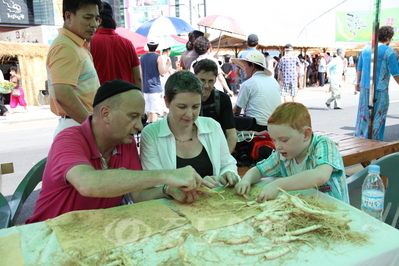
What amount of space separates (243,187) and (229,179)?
15 cm

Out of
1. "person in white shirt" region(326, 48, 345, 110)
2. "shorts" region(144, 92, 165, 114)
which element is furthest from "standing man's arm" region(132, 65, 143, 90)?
"person in white shirt" region(326, 48, 345, 110)

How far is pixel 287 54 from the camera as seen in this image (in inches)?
395

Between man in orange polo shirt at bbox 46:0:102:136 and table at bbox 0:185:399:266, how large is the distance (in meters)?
1.33

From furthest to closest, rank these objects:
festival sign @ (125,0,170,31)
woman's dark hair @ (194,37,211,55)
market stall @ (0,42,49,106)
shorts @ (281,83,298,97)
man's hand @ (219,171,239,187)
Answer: festival sign @ (125,0,170,31)
market stall @ (0,42,49,106)
shorts @ (281,83,298,97)
woman's dark hair @ (194,37,211,55)
man's hand @ (219,171,239,187)

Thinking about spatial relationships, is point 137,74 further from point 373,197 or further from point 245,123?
point 373,197

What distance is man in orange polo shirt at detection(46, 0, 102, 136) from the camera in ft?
8.54

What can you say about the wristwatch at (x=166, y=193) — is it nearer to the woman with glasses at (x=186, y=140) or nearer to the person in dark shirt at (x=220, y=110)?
the woman with glasses at (x=186, y=140)

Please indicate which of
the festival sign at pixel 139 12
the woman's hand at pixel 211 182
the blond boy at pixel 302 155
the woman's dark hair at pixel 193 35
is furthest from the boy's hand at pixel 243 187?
the festival sign at pixel 139 12

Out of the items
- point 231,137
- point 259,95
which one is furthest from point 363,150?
point 231,137

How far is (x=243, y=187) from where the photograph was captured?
1.94 metres

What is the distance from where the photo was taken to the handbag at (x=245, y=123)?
4.04 meters

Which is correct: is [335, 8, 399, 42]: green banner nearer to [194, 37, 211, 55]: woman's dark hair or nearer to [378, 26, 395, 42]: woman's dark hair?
[378, 26, 395, 42]: woman's dark hair

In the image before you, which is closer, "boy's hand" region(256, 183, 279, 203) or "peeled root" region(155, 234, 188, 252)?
"peeled root" region(155, 234, 188, 252)

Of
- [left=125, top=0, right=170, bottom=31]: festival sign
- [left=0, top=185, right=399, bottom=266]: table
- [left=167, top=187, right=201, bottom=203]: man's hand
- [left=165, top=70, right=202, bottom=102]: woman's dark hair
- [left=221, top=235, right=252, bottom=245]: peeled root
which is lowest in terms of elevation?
[left=0, top=185, right=399, bottom=266]: table
